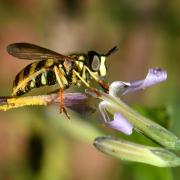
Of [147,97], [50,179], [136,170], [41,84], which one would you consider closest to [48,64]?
[41,84]

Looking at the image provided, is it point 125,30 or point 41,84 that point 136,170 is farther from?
point 125,30

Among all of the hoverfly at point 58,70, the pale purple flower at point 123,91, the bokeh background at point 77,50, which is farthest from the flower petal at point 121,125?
the bokeh background at point 77,50

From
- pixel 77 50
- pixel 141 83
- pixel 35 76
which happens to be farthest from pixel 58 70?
pixel 77 50

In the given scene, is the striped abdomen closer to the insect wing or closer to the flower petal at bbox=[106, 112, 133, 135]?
the insect wing

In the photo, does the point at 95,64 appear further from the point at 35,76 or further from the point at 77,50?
the point at 77,50

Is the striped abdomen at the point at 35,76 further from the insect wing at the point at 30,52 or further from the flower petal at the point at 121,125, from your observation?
the flower petal at the point at 121,125

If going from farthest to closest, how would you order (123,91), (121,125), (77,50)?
(77,50), (123,91), (121,125)
